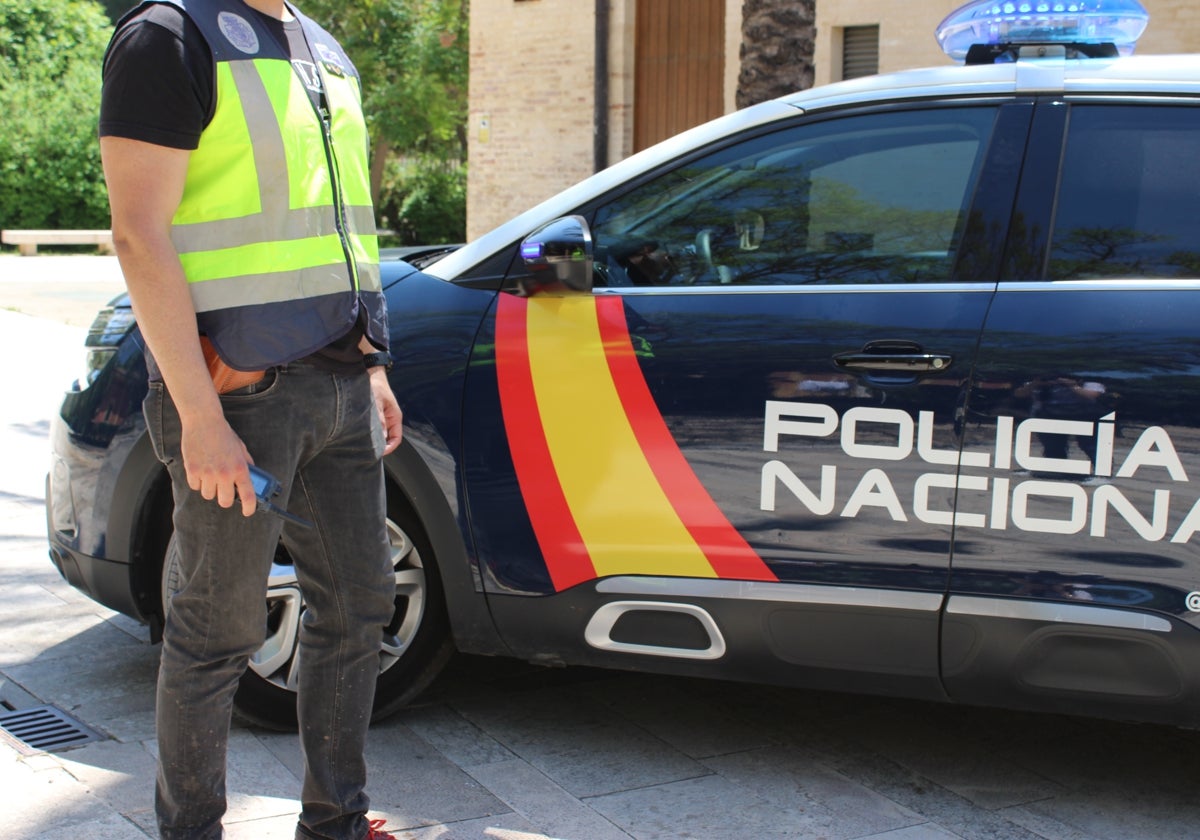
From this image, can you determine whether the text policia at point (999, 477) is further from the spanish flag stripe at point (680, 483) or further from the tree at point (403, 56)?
the tree at point (403, 56)

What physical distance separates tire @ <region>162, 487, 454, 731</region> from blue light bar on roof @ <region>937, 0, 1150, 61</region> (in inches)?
75.3

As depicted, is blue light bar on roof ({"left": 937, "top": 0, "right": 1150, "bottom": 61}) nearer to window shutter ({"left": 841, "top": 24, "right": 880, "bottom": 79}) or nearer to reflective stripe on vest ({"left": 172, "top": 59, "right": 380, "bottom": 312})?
reflective stripe on vest ({"left": 172, "top": 59, "right": 380, "bottom": 312})

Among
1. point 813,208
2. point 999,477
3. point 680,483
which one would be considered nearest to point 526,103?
point 813,208

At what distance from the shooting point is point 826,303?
3.03 meters

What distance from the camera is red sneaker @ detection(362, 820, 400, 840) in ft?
8.76

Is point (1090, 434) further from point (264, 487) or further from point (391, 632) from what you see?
point (391, 632)

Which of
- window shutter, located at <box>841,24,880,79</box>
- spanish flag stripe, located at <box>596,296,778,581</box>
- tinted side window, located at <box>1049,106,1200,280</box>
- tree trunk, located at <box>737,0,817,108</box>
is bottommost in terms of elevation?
spanish flag stripe, located at <box>596,296,778,581</box>

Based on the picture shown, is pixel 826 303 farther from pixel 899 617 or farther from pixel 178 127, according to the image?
pixel 178 127

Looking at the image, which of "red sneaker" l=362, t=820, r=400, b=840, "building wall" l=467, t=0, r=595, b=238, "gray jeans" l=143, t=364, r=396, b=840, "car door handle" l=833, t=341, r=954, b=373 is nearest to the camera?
"gray jeans" l=143, t=364, r=396, b=840

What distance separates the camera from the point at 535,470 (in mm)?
3172

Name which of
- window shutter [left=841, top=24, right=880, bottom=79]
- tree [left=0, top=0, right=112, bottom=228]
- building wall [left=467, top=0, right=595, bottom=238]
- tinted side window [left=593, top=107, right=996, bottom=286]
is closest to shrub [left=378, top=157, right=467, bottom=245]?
tree [left=0, top=0, right=112, bottom=228]

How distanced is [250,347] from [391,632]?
140 centimetres

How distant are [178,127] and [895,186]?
5.56 feet


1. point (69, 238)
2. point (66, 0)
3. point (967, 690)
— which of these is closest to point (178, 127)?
point (967, 690)
